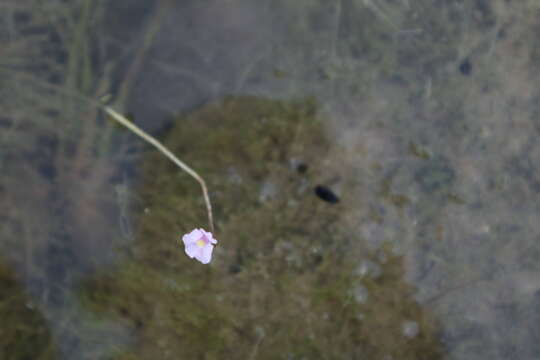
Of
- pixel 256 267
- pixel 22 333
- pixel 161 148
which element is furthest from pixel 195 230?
pixel 22 333

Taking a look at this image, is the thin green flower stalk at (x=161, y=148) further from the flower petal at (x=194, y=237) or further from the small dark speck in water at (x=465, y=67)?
the small dark speck in water at (x=465, y=67)

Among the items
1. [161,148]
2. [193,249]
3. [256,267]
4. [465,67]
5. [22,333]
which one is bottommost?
[22,333]

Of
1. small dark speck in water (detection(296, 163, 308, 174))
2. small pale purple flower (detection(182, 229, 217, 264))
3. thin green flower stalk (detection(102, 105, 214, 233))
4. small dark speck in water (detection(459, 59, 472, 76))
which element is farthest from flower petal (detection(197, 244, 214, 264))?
small dark speck in water (detection(459, 59, 472, 76))

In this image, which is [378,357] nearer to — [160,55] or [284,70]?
[284,70]

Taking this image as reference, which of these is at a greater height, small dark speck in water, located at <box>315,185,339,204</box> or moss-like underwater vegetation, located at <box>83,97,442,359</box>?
small dark speck in water, located at <box>315,185,339,204</box>

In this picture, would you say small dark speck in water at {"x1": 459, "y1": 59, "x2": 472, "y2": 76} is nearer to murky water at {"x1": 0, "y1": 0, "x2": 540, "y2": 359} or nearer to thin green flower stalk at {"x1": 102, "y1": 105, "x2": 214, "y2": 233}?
murky water at {"x1": 0, "y1": 0, "x2": 540, "y2": 359}

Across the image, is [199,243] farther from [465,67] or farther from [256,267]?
[465,67]

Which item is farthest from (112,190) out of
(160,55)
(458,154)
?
(458,154)
